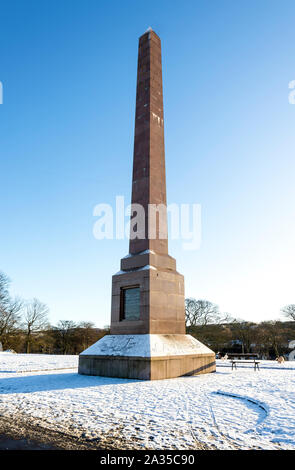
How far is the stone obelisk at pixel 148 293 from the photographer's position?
37.7ft

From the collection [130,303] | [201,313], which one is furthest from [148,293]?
[201,313]

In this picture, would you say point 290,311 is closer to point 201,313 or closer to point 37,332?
point 201,313

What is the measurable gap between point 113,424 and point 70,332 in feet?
175

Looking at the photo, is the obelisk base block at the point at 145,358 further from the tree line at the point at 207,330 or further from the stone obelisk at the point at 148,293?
the tree line at the point at 207,330

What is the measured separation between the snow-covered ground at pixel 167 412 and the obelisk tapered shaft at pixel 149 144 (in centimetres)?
669

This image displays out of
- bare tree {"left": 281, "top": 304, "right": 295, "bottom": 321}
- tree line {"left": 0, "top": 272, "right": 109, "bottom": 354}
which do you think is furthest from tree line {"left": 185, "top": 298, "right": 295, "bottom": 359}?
tree line {"left": 0, "top": 272, "right": 109, "bottom": 354}

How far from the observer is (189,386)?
9195mm

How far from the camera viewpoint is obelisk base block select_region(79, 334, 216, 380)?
10.9 m

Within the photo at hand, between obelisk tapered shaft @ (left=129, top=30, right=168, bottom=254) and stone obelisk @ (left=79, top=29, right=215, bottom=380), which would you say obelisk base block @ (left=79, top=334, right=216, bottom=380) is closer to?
stone obelisk @ (left=79, top=29, right=215, bottom=380)

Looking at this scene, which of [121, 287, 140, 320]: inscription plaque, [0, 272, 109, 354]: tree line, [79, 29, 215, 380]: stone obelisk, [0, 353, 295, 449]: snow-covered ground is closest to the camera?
[0, 353, 295, 449]: snow-covered ground

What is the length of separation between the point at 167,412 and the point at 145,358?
4.99 meters

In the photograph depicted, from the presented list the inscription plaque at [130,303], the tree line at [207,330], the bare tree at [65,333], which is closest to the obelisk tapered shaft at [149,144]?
the inscription plaque at [130,303]

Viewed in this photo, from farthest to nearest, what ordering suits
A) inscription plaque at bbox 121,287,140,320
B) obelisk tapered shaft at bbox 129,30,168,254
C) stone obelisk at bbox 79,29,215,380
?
obelisk tapered shaft at bbox 129,30,168,254 → inscription plaque at bbox 121,287,140,320 → stone obelisk at bbox 79,29,215,380

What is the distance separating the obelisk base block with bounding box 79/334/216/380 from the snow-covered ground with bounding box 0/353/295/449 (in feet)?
4.95
